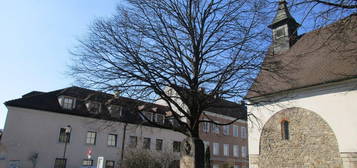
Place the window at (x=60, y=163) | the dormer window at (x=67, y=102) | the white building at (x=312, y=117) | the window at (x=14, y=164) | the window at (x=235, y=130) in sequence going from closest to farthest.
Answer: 1. the white building at (x=312, y=117)
2. the window at (x=14, y=164)
3. the window at (x=60, y=163)
4. the dormer window at (x=67, y=102)
5. the window at (x=235, y=130)

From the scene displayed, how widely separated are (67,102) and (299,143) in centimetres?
1963

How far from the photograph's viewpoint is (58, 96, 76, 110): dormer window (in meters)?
26.0

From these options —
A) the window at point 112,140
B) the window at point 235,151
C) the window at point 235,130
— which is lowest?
the window at point 235,151

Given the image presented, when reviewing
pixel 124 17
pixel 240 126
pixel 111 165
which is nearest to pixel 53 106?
pixel 111 165

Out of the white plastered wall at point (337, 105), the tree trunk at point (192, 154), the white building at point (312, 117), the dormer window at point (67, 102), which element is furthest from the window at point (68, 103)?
the tree trunk at point (192, 154)

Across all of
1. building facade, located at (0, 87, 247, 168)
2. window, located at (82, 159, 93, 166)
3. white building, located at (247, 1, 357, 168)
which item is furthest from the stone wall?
window, located at (82, 159, 93, 166)

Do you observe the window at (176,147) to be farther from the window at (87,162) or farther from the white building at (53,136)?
the window at (87,162)

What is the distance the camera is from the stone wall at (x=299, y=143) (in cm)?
1636

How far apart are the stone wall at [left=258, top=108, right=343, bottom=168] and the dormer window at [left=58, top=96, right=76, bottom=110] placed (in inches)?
665

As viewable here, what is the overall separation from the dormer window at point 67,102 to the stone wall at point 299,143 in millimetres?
16888

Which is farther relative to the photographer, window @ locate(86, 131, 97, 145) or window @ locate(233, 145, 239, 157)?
window @ locate(233, 145, 239, 157)

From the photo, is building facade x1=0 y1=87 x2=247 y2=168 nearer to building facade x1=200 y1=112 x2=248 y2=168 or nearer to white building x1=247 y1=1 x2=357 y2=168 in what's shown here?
building facade x1=200 y1=112 x2=248 y2=168

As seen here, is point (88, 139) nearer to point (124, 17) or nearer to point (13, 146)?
point (13, 146)

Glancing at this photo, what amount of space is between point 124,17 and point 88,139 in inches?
752
